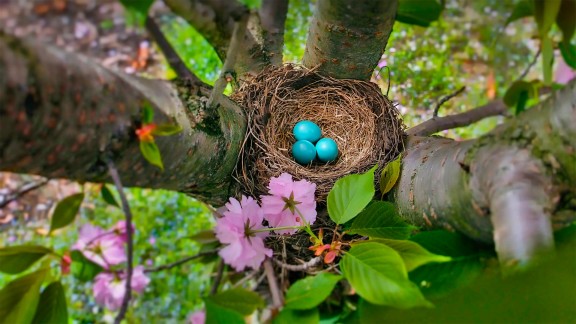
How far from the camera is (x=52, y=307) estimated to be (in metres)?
0.50

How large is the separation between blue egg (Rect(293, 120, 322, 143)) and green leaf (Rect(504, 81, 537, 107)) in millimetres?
429

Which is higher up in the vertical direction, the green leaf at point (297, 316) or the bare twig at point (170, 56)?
the bare twig at point (170, 56)

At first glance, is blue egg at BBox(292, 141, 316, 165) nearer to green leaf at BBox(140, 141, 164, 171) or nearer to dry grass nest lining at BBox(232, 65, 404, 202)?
dry grass nest lining at BBox(232, 65, 404, 202)

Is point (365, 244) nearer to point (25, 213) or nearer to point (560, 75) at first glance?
point (560, 75)

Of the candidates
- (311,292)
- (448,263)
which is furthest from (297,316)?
(448,263)

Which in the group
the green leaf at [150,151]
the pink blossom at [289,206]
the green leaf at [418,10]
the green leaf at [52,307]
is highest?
the green leaf at [418,10]

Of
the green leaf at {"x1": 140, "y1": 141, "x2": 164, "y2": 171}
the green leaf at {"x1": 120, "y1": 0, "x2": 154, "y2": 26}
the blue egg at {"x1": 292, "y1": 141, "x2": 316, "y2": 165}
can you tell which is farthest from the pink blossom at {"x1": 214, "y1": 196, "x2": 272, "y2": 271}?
the blue egg at {"x1": 292, "y1": 141, "x2": 316, "y2": 165}

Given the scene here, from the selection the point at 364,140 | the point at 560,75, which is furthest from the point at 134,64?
the point at 560,75

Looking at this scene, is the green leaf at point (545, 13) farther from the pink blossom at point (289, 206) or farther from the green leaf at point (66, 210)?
the green leaf at point (66, 210)

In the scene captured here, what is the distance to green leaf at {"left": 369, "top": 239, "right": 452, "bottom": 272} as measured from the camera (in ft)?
1.24

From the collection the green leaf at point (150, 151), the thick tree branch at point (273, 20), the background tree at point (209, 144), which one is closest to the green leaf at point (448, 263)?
the background tree at point (209, 144)

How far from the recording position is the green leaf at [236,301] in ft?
1.28

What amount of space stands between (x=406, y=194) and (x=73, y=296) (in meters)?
1.24

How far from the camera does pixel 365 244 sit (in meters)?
0.42
